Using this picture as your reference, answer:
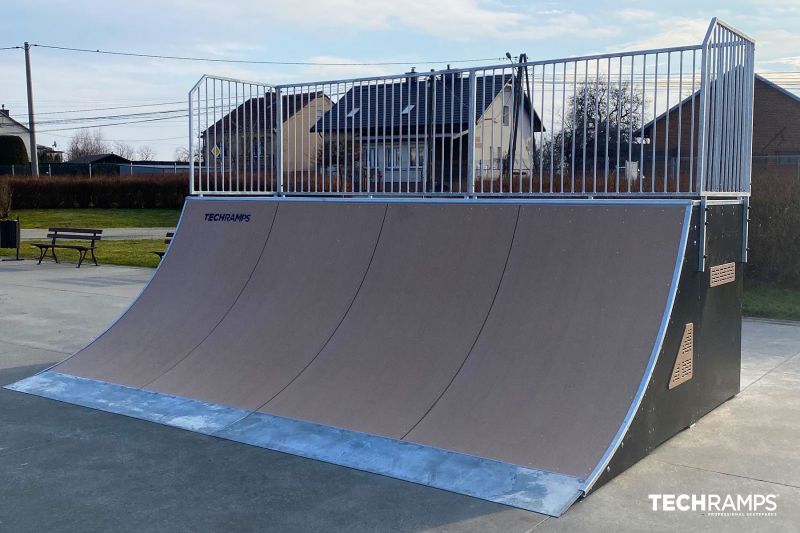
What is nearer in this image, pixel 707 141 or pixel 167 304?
pixel 707 141

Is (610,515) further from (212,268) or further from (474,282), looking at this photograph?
(212,268)

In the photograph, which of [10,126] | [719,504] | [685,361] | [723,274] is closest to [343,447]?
[719,504]

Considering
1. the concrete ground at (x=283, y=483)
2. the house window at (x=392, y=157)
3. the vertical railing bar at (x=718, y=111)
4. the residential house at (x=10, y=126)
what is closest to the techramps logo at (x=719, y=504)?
the concrete ground at (x=283, y=483)

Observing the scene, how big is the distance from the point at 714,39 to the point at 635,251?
180 centimetres

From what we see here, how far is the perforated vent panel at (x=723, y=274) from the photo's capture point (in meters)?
6.14

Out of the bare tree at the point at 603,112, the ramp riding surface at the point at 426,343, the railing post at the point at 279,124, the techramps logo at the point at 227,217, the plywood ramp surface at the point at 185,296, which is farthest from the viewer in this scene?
the railing post at the point at 279,124

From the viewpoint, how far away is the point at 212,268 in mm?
8266

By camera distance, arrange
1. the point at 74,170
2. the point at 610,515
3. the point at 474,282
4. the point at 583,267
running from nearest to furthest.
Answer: the point at 610,515
the point at 583,267
the point at 474,282
the point at 74,170

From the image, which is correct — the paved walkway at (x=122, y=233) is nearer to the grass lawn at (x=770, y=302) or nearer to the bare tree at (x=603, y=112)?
the grass lawn at (x=770, y=302)

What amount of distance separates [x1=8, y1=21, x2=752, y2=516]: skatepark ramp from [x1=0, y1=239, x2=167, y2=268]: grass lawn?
11450mm

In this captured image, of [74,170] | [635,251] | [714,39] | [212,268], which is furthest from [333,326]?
[74,170]

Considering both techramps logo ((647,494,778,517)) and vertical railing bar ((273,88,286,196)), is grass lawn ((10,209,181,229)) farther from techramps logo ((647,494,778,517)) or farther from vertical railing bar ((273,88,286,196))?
techramps logo ((647,494,778,517))

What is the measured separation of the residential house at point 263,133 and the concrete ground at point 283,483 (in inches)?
156

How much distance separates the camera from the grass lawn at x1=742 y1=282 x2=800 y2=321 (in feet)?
37.7
